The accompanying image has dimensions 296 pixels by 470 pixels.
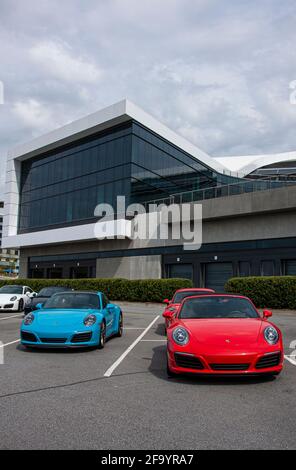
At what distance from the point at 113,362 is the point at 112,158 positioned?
28.1m

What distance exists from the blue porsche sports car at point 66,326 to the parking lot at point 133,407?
17.9 inches

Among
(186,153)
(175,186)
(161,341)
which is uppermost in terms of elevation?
(186,153)

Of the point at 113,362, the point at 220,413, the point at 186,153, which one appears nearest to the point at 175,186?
the point at 186,153

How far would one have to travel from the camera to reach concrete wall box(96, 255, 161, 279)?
1197 inches

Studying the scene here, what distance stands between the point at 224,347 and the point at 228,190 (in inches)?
853

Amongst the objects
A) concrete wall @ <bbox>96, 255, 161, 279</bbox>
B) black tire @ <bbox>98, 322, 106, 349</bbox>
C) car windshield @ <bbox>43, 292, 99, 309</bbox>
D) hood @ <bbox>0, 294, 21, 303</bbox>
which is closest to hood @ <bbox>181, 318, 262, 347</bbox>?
black tire @ <bbox>98, 322, 106, 349</bbox>

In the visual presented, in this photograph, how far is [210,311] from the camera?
7.15 meters

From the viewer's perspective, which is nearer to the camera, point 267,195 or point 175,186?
point 267,195

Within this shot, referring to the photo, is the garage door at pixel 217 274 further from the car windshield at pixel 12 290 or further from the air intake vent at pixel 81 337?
the air intake vent at pixel 81 337

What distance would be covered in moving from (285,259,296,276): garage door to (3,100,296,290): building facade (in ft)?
0.20

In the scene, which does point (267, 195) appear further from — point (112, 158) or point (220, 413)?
point (220, 413)

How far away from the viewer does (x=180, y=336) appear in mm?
6074

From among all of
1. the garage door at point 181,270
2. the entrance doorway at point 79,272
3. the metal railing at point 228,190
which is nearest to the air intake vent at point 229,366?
the metal railing at point 228,190

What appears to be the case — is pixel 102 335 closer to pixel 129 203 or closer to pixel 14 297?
pixel 14 297
